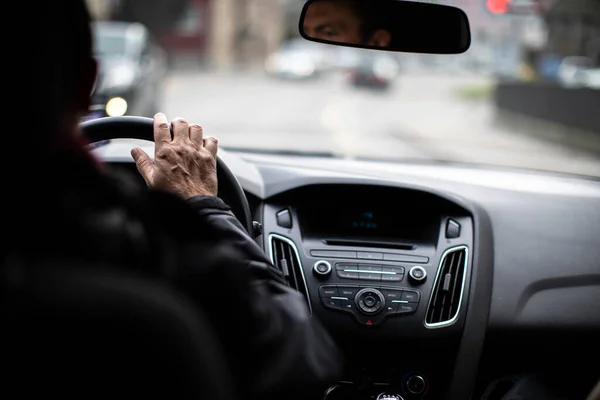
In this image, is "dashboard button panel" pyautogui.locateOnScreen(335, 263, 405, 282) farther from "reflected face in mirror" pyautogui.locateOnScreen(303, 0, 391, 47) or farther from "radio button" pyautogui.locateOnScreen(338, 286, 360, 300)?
"reflected face in mirror" pyautogui.locateOnScreen(303, 0, 391, 47)

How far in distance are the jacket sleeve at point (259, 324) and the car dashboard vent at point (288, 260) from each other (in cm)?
109

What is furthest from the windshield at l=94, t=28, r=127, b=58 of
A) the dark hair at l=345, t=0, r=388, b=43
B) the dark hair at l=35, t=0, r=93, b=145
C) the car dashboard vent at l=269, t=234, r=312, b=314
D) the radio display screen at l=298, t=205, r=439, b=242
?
the dark hair at l=35, t=0, r=93, b=145

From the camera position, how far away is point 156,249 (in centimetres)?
133

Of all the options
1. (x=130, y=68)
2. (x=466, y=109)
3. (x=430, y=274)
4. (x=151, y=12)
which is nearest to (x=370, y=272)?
(x=430, y=274)

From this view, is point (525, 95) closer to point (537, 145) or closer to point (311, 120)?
point (537, 145)

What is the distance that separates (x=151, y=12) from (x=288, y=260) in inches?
1516

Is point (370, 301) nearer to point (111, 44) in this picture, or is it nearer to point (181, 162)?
point (181, 162)

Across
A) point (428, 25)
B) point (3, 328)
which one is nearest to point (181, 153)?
point (3, 328)

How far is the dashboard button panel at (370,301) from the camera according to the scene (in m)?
2.85

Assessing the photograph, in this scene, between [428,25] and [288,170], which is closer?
[428,25]

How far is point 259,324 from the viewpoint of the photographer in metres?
1.50

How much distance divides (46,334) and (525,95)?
21.8 m

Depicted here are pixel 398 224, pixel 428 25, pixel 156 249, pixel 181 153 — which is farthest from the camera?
pixel 398 224

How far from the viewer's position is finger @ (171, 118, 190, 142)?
6.98 ft
